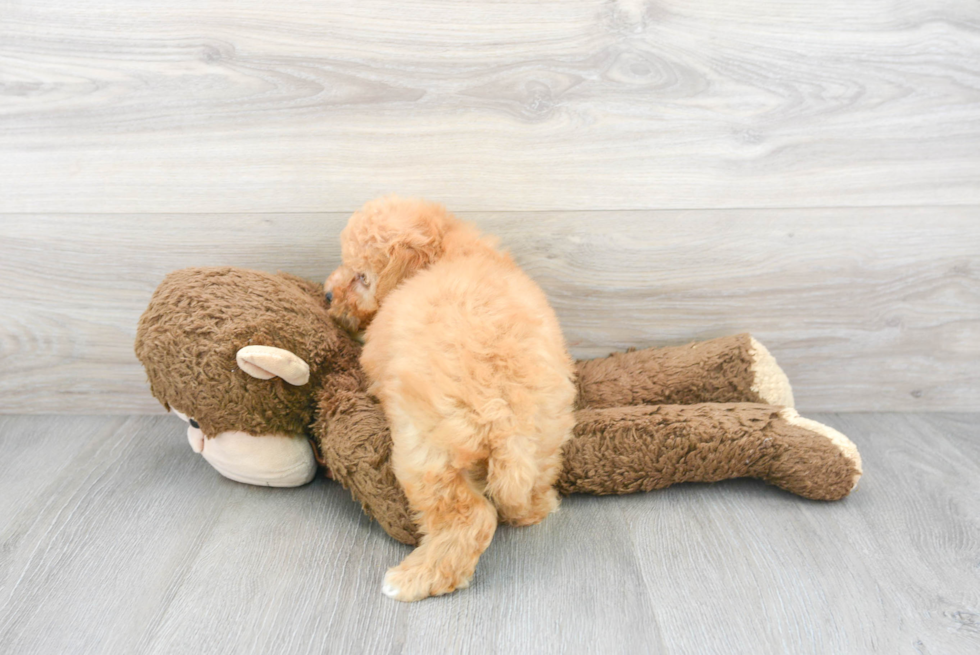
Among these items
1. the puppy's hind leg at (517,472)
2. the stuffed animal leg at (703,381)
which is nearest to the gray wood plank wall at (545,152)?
the stuffed animal leg at (703,381)

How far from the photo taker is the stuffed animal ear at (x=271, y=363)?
2.87ft

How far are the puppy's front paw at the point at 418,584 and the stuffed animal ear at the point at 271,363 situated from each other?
1.01 ft

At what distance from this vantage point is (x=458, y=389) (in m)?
0.78

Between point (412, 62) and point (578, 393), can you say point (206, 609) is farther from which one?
point (412, 62)

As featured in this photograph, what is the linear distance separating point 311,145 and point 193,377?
419 millimetres

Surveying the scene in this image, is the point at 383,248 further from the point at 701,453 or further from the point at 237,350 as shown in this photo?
the point at 701,453

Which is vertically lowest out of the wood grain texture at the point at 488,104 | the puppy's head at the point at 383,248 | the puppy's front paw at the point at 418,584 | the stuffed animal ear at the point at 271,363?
the puppy's front paw at the point at 418,584

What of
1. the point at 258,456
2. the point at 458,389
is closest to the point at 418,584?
the point at 458,389

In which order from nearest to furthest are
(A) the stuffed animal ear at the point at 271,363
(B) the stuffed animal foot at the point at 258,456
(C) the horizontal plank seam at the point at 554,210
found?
(A) the stuffed animal ear at the point at 271,363 → (B) the stuffed animal foot at the point at 258,456 → (C) the horizontal plank seam at the point at 554,210

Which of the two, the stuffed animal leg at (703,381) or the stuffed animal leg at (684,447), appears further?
the stuffed animal leg at (703,381)

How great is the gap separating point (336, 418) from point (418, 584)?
267 millimetres

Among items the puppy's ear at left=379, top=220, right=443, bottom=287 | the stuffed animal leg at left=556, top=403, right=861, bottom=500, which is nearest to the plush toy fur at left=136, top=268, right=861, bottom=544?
the stuffed animal leg at left=556, top=403, right=861, bottom=500

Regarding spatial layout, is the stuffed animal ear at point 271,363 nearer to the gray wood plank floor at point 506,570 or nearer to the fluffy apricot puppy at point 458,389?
the fluffy apricot puppy at point 458,389

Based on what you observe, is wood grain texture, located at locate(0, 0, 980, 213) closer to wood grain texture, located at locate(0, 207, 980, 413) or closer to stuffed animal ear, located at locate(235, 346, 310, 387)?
wood grain texture, located at locate(0, 207, 980, 413)
